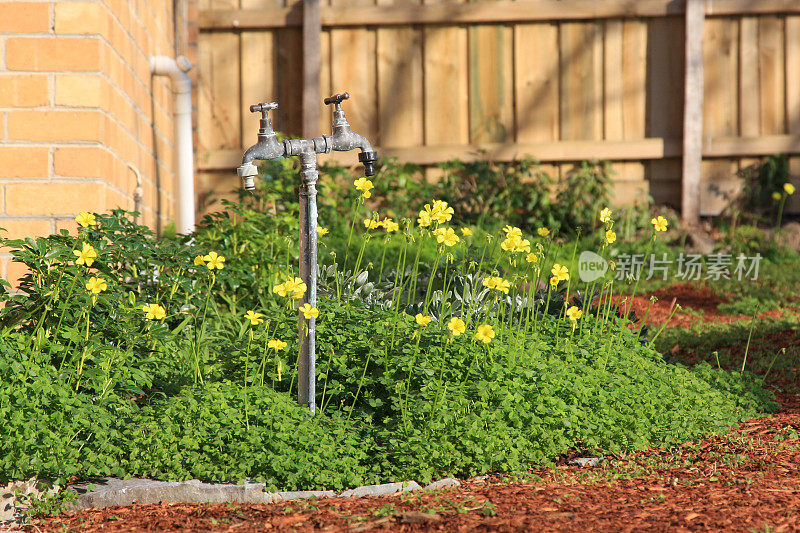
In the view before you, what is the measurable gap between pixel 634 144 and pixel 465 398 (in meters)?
4.92

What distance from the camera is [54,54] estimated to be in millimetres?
3725

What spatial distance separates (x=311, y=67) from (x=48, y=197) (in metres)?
3.66

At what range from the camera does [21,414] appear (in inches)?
95.7

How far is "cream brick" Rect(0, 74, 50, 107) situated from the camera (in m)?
3.71

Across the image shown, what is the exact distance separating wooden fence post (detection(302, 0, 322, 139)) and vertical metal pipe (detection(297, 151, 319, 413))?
4.15m

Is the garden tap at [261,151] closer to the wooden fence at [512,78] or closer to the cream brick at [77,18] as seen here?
the cream brick at [77,18]

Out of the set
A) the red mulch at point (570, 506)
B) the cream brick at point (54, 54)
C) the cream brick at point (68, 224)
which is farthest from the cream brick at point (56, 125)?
the red mulch at point (570, 506)

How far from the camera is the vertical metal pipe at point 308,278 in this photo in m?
2.82

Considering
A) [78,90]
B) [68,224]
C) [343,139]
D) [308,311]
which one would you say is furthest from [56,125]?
[308,311]

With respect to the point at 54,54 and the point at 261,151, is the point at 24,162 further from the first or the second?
the point at 261,151

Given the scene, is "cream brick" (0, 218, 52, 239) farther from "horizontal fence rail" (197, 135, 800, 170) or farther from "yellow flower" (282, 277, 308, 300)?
"horizontal fence rail" (197, 135, 800, 170)

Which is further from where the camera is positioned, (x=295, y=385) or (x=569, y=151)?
(x=569, y=151)

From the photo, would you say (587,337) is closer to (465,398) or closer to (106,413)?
(465,398)

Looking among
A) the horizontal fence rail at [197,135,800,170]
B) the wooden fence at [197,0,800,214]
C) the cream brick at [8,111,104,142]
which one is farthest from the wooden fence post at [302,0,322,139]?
the cream brick at [8,111,104,142]
